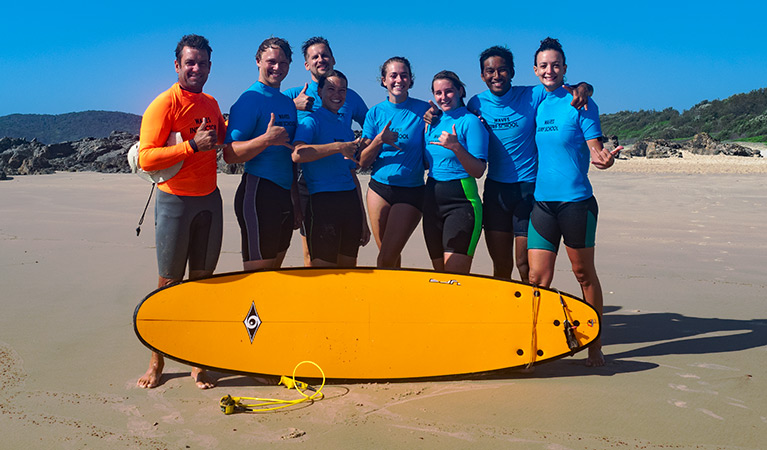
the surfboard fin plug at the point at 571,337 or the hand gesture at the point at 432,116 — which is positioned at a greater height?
the hand gesture at the point at 432,116

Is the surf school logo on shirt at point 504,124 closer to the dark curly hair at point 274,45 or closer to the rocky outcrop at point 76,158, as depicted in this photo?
the dark curly hair at point 274,45

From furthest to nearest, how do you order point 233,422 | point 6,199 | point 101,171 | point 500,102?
point 101,171
point 6,199
point 500,102
point 233,422

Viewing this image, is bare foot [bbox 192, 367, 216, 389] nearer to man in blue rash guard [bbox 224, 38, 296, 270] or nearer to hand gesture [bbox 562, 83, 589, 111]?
man in blue rash guard [bbox 224, 38, 296, 270]

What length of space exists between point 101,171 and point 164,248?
16263mm

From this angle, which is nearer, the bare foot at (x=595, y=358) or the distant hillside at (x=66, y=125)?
the bare foot at (x=595, y=358)

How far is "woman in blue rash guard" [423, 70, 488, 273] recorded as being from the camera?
3934 millimetres

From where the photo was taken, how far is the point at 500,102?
4.05 meters

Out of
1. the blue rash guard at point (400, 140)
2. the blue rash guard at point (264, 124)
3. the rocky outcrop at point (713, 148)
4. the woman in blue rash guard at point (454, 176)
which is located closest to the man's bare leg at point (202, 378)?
the blue rash guard at point (264, 124)

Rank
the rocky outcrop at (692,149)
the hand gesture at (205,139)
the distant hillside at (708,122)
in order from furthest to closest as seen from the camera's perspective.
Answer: the distant hillside at (708,122)
the rocky outcrop at (692,149)
the hand gesture at (205,139)

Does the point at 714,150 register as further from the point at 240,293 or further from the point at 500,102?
the point at 240,293

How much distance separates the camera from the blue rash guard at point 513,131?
3.99 metres

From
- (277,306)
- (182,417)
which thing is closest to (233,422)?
(182,417)

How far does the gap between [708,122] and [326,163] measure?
36949mm

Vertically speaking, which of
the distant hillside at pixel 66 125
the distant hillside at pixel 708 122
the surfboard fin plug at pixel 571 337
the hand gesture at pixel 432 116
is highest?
the distant hillside at pixel 66 125
